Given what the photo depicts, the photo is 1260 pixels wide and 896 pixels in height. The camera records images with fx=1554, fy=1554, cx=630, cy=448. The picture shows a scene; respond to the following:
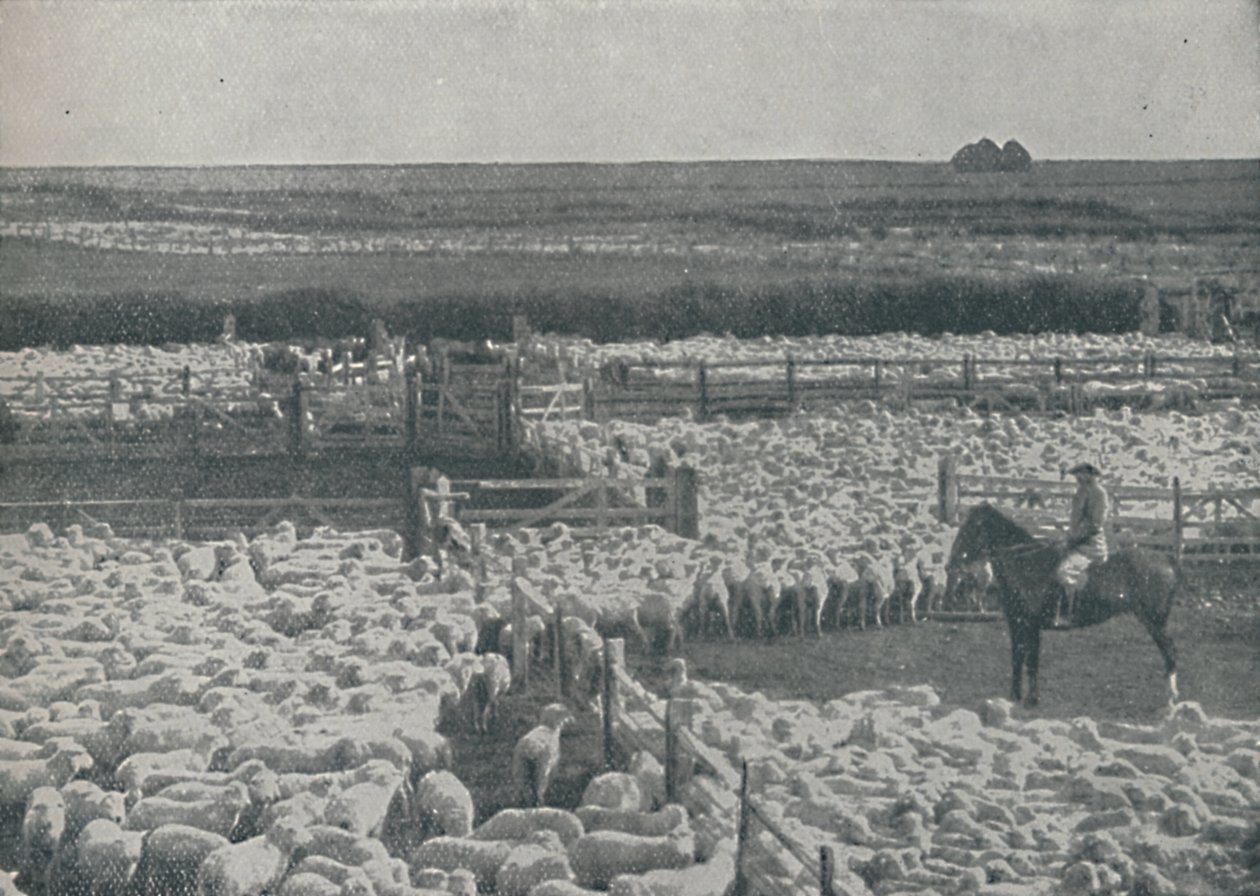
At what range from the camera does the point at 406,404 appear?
46.9ft

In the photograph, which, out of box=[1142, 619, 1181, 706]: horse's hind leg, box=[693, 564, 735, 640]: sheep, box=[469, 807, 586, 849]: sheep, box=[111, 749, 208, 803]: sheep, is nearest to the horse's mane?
box=[1142, 619, 1181, 706]: horse's hind leg

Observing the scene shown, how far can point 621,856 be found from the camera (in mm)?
6203

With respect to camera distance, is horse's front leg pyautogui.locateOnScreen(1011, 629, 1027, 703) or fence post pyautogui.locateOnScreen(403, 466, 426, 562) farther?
fence post pyautogui.locateOnScreen(403, 466, 426, 562)

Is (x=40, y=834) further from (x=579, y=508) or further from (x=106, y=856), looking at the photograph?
(x=579, y=508)

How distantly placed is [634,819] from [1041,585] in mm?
2675

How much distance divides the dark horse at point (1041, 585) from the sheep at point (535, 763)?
2.35 metres

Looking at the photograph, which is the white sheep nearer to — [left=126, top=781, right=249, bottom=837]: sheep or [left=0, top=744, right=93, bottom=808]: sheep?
[left=126, top=781, right=249, bottom=837]: sheep

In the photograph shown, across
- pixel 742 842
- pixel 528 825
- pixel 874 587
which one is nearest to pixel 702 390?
pixel 874 587

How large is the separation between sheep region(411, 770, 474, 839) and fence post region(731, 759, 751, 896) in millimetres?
1166

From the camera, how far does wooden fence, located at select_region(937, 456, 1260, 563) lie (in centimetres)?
926

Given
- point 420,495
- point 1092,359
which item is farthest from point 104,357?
point 1092,359

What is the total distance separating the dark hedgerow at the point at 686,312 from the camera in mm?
10844

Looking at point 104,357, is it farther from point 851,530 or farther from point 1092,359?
point 1092,359

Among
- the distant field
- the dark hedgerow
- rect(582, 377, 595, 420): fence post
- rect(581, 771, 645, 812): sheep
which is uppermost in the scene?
the distant field
